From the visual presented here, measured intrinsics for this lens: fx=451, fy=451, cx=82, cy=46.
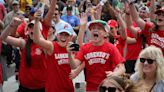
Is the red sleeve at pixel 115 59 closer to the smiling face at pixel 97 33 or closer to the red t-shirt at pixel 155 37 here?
the smiling face at pixel 97 33

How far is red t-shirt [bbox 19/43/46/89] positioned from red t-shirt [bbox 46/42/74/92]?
449mm

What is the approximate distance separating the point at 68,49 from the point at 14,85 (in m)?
5.18

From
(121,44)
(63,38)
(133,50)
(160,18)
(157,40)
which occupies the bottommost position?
(133,50)

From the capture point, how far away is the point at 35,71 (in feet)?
21.0

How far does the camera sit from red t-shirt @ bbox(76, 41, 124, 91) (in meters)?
5.64

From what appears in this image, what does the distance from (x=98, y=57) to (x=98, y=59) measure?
0.10ft

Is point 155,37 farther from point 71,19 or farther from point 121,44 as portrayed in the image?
point 71,19

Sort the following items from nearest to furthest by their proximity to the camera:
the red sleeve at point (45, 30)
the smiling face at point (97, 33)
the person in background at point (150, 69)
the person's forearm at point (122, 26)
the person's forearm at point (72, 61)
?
the person in background at point (150, 69), the person's forearm at point (72, 61), the smiling face at point (97, 33), the red sleeve at point (45, 30), the person's forearm at point (122, 26)

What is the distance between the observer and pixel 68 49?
17.8 feet

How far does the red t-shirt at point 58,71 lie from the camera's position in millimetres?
5824

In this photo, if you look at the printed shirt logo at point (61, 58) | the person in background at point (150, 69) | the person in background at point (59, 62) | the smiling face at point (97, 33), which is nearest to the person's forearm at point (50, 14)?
the person in background at point (59, 62)

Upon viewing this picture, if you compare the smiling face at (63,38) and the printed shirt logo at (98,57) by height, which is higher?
the smiling face at (63,38)

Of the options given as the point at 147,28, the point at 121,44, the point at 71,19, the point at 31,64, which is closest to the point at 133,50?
the point at 121,44

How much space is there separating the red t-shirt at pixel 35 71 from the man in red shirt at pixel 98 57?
2.63 ft
